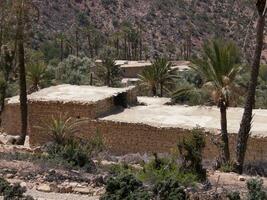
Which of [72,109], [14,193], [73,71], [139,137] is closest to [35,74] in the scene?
[72,109]

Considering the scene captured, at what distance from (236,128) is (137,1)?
270 feet

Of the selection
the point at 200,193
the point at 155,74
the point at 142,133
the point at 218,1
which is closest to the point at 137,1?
the point at 218,1

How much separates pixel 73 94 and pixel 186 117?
5903 mm

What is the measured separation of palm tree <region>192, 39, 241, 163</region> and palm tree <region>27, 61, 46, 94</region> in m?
16.8

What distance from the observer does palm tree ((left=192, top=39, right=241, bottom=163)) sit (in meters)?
20.9

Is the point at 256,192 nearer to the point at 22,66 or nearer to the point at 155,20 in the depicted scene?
the point at 22,66

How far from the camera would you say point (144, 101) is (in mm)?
33656

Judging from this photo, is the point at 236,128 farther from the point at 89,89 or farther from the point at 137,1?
the point at 137,1

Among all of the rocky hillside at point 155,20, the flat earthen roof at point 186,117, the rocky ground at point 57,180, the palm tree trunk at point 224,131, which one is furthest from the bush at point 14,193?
the rocky hillside at point 155,20

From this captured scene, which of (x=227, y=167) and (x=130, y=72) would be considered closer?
(x=227, y=167)

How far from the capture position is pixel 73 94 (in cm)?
2919

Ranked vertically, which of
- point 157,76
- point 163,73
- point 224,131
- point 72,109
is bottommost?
point 224,131

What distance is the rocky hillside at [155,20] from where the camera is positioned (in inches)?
3713

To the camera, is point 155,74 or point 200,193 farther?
point 155,74
